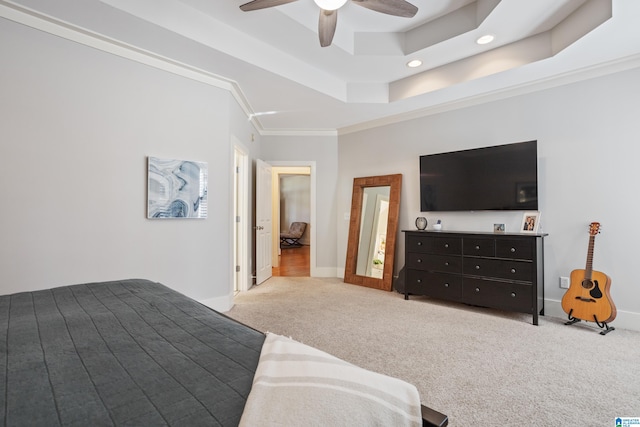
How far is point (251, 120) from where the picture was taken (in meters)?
4.93

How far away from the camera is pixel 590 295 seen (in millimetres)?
3029

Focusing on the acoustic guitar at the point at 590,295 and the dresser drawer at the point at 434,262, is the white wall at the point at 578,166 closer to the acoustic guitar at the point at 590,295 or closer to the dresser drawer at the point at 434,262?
the acoustic guitar at the point at 590,295

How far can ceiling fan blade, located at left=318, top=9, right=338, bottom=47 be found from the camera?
2.42 metres

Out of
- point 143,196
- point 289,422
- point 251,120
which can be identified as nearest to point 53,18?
point 143,196

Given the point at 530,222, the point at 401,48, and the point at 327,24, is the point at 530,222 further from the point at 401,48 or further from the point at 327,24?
A: the point at 327,24

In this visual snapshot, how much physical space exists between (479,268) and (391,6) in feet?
9.06

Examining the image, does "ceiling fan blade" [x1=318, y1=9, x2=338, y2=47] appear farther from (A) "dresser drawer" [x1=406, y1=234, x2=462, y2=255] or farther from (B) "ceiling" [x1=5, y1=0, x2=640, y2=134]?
(A) "dresser drawer" [x1=406, y1=234, x2=462, y2=255]

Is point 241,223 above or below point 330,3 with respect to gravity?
below

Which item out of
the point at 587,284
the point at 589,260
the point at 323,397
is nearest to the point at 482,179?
the point at 589,260

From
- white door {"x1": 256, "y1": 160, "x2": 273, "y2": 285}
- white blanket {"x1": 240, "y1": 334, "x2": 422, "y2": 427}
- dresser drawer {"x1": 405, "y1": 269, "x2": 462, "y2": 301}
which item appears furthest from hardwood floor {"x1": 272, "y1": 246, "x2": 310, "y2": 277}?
white blanket {"x1": 240, "y1": 334, "x2": 422, "y2": 427}

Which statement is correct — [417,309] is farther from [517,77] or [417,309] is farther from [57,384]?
[57,384]

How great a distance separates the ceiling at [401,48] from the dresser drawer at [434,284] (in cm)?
224

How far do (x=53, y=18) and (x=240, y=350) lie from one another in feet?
9.85

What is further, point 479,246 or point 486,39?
point 479,246
